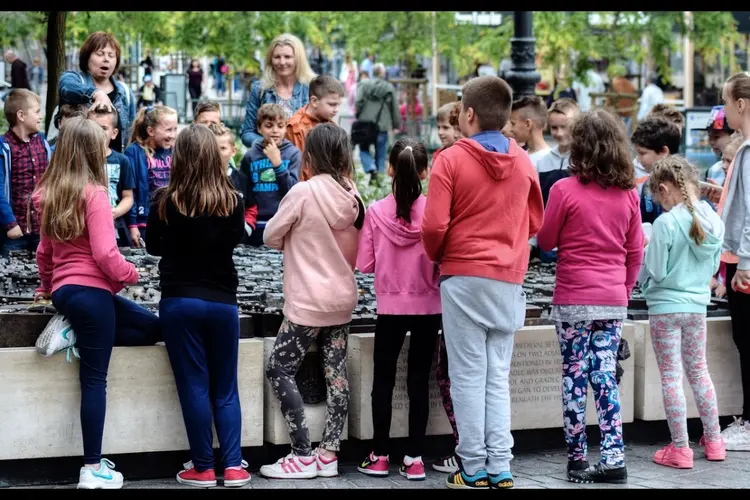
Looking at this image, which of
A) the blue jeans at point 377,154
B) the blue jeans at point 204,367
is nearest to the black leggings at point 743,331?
the blue jeans at point 204,367

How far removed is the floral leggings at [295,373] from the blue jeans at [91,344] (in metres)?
0.83

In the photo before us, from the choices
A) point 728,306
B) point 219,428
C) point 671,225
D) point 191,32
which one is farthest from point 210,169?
point 191,32

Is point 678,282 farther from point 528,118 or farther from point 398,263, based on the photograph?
point 528,118

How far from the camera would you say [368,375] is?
6590 millimetres

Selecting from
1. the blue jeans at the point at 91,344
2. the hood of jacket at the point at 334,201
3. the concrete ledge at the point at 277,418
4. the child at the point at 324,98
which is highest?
the child at the point at 324,98

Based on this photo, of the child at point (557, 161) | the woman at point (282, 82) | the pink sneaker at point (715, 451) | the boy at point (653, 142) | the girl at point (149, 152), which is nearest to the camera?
the pink sneaker at point (715, 451)

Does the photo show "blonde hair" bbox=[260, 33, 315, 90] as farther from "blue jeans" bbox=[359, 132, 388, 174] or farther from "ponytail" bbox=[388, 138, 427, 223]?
"blue jeans" bbox=[359, 132, 388, 174]

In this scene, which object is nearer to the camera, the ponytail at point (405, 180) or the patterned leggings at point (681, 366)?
the ponytail at point (405, 180)

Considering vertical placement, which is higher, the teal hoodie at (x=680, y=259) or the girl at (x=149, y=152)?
the girl at (x=149, y=152)

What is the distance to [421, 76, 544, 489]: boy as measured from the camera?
5945 millimetres

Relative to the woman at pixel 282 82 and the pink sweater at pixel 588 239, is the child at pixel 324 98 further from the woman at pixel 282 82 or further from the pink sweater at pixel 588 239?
the pink sweater at pixel 588 239

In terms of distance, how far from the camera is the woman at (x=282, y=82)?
980cm

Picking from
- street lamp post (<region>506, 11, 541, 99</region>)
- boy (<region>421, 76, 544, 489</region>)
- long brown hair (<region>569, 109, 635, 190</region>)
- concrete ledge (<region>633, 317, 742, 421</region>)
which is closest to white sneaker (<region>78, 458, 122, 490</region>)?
boy (<region>421, 76, 544, 489</region>)

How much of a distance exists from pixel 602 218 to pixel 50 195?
8.67 feet
